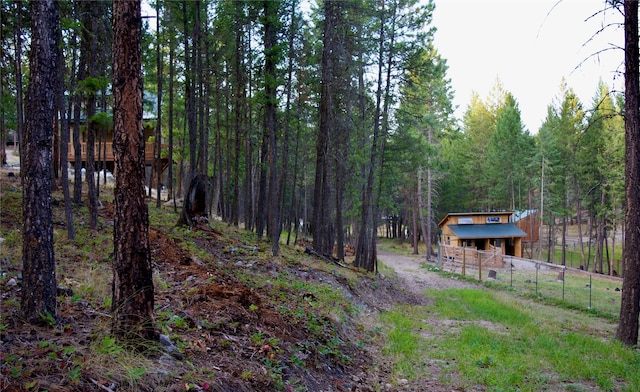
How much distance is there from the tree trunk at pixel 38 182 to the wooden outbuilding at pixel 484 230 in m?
35.9

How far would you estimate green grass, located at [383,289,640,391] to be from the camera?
258 inches

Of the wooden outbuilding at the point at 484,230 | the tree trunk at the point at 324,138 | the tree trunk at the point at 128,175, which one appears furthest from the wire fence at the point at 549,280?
the tree trunk at the point at 128,175

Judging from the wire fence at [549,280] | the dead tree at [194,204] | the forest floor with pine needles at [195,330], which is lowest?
the wire fence at [549,280]

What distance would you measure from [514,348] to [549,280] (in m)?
16.8

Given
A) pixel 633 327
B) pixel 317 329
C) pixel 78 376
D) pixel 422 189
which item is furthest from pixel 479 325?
pixel 422 189

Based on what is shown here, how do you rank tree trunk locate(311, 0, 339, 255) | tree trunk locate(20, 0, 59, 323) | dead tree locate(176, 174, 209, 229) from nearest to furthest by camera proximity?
tree trunk locate(20, 0, 59, 323)
dead tree locate(176, 174, 209, 229)
tree trunk locate(311, 0, 339, 255)

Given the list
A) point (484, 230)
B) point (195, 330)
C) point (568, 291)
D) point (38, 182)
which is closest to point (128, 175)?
point (38, 182)

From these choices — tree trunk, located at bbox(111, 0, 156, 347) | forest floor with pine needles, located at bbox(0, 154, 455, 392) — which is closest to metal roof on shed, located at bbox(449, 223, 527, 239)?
forest floor with pine needles, located at bbox(0, 154, 455, 392)

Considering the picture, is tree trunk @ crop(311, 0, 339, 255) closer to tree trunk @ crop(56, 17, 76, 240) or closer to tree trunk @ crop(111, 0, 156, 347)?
tree trunk @ crop(56, 17, 76, 240)

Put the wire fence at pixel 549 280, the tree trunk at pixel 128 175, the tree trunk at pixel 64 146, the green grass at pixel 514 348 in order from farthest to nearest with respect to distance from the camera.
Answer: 1. the wire fence at pixel 549 280
2. the tree trunk at pixel 64 146
3. the green grass at pixel 514 348
4. the tree trunk at pixel 128 175

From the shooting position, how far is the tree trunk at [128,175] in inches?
162

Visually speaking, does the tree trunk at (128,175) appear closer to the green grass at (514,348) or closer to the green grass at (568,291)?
the green grass at (514,348)

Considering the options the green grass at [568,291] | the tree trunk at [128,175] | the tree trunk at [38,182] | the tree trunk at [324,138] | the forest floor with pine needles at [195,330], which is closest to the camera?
the forest floor with pine needles at [195,330]

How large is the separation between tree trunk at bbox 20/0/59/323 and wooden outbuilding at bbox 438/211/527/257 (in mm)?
35878
